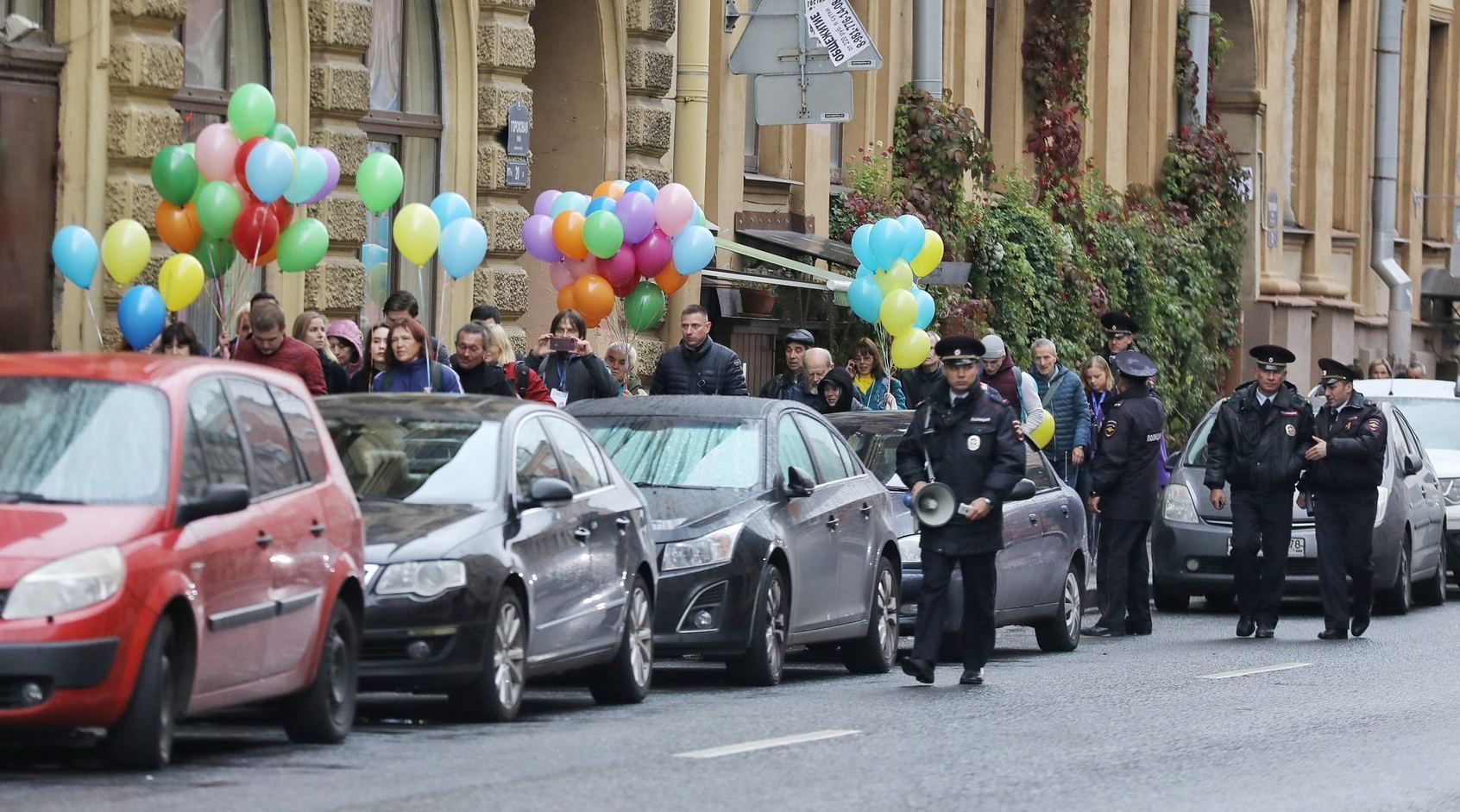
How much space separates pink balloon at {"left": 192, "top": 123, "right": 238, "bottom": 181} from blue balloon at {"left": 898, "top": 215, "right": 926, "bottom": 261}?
7.06 metres

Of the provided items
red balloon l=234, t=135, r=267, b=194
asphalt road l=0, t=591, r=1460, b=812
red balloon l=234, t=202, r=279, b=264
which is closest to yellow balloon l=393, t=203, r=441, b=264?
red balloon l=234, t=202, r=279, b=264

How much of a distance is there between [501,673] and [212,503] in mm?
2586

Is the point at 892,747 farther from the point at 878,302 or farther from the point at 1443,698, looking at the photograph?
the point at 878,302

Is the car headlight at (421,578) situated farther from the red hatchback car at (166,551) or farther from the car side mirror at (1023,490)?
the car side mirror at (1023,490)

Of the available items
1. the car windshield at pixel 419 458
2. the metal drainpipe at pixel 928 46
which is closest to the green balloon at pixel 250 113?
the car windshield at pixel 419 458

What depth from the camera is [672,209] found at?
18859 mm

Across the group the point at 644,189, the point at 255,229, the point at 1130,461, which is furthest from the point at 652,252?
the point at 255,229

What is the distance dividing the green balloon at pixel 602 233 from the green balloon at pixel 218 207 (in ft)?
11.1

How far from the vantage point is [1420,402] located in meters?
26.6

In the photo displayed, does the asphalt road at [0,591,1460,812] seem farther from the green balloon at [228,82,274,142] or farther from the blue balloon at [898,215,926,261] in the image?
the blue balloon at [898,215,926,261]

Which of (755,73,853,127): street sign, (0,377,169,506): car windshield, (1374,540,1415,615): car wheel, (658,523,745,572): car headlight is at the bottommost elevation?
(1374,540,1415,615): car wheel

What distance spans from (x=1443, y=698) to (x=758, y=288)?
12.4 meters

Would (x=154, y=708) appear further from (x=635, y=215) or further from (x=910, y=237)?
(x=910, y=237)

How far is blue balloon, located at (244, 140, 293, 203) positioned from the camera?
1536cm
